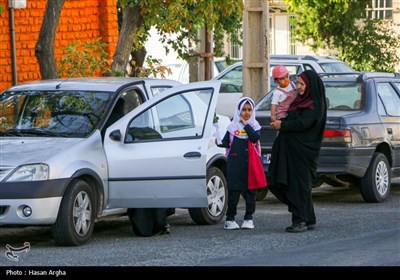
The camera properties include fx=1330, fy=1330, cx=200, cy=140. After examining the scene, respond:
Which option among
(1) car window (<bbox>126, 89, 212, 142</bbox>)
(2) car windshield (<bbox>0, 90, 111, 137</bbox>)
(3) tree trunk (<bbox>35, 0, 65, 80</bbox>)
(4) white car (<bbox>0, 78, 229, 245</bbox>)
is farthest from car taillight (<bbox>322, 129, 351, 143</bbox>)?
(3) tree trunk (<bbox>35, 0, 65, 80</bbox>)

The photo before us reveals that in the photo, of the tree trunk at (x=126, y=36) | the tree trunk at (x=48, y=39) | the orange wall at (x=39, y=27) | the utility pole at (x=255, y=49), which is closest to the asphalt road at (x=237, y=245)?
the tree trunk at (x=48, y=39)

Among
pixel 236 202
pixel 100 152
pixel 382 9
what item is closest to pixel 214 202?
pixel 236 202

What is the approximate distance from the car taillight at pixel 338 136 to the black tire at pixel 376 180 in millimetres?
613

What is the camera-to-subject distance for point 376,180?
17391 mm

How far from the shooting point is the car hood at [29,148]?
1288 cm

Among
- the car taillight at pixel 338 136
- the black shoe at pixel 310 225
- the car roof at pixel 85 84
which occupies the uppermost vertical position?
the car roof at pixel 85 84

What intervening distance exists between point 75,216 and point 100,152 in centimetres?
85

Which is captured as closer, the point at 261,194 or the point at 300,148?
the point at 300,148

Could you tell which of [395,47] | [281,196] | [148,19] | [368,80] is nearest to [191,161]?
[281,196]

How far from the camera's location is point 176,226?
601 inches

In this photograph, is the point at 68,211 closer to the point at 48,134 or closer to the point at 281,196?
the point at 48,134

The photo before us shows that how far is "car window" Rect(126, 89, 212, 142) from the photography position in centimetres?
1398

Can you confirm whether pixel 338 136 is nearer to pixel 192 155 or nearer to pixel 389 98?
pixel 389 98

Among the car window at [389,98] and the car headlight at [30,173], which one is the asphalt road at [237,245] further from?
the car window at [389,98]
